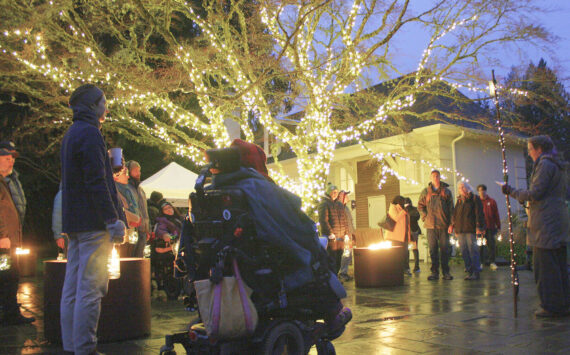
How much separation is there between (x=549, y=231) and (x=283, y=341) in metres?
3.63

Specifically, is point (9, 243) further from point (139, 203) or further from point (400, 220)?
point (400, 220)

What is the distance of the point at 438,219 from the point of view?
→ 10.4m

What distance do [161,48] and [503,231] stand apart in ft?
40.9

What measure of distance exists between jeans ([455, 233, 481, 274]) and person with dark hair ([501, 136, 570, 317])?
450cm

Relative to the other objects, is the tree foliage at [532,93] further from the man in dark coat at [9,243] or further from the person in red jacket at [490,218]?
the man in dark coat at [9,243]

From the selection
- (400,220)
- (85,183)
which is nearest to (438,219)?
(400,220)

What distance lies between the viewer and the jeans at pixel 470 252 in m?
10.0

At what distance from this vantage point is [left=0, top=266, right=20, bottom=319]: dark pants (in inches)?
230

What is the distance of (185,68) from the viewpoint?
11461 mm

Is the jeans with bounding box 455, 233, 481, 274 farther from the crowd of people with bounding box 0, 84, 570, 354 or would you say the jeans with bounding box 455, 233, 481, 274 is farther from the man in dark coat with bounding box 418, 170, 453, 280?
the man in dark coat with bounding box 418, 170, 453, 280

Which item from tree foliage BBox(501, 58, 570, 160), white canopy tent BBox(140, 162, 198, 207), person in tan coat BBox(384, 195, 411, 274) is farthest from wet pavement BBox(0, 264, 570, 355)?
tree foliage BBox(501, 58, 570, 160)

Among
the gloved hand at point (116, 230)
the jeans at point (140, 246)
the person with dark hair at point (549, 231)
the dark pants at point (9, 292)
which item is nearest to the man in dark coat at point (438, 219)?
the person with dark hair at point (549, 231)

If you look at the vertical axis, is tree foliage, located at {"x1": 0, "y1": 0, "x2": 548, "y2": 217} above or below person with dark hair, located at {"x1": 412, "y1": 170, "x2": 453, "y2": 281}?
above

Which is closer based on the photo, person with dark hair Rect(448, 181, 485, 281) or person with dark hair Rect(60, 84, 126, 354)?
person with dark hair Rect(60, 84, 126, 354)
